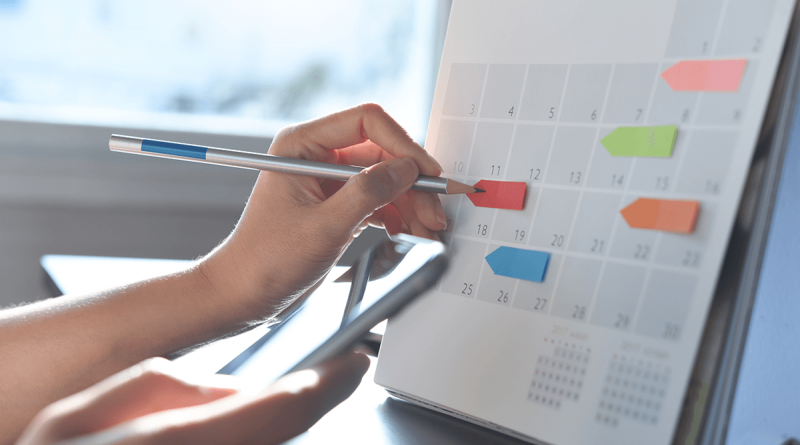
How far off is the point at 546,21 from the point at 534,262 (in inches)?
7.1

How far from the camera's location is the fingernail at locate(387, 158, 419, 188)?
432 mm

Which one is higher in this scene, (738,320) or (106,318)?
(738,320)

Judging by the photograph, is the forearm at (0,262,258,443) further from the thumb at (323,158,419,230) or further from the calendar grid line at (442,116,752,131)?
the calendar grid line at (442,116,752,131)

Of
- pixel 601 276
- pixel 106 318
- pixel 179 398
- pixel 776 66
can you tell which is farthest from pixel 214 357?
pixel 776 66

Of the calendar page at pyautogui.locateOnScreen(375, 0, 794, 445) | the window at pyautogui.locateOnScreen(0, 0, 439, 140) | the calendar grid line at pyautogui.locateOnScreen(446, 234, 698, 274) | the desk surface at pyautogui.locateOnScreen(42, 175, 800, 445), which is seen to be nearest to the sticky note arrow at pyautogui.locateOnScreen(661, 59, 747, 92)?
the calendar page at pyautogui.locateOnScreen(375, 0, 794, 445)

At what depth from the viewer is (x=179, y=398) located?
26 centimetres

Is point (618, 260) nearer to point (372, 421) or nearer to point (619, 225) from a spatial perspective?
point (619, 225)

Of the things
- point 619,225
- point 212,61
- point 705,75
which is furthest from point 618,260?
point 212,61

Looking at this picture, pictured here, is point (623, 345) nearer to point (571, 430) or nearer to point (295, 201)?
point (571, 430)

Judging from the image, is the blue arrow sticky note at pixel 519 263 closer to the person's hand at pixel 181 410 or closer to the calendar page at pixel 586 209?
the calendar page at pixel 586 209

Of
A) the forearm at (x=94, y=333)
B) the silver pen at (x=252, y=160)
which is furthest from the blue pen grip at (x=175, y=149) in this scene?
the forearm at (x=94, y=333)

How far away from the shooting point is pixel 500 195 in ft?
1.30

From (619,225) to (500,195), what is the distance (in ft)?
0.29

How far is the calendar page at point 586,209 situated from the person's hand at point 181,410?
13 centimetres
